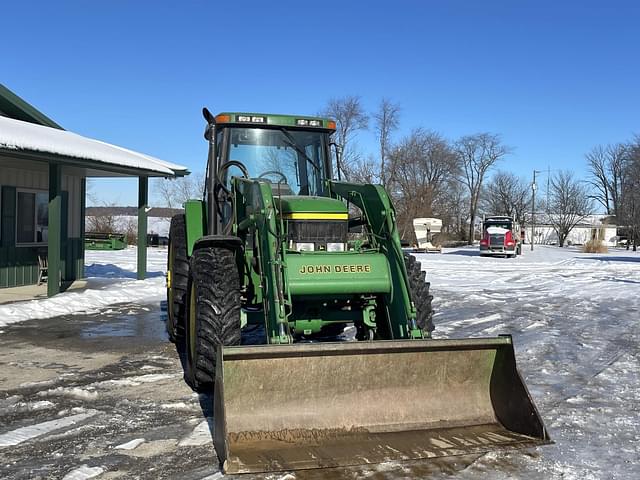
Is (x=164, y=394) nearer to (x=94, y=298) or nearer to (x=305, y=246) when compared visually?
(x=305, y=246)

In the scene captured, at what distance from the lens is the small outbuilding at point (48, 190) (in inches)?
466

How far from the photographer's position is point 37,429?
472cm

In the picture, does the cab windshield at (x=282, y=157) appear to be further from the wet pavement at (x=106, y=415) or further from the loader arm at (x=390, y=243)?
the wet pavement at (x=106, y=415)

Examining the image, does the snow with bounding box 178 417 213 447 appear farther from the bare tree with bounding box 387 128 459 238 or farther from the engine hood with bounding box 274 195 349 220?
the bare tree with bounding box 387 128 459 238

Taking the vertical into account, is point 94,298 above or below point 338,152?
below

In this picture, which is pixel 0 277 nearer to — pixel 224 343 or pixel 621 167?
pixel 224 343

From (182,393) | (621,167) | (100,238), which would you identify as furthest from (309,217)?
(621,167)

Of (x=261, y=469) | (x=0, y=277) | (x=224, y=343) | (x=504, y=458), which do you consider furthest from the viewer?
(x=0, y=277)

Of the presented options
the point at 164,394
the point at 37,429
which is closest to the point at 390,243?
the point at 164,394

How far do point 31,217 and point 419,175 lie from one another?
47329mm

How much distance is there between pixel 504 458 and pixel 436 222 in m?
37.7

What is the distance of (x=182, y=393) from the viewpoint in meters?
5.70

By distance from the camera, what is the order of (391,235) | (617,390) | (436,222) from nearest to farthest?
(391,235) → (617,390) → (436,222)

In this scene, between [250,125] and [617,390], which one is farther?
[250,125]
